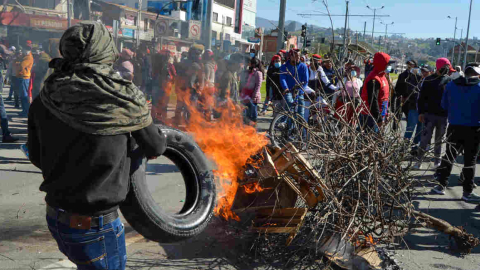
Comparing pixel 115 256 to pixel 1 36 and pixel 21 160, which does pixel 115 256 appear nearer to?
pixel 21 160

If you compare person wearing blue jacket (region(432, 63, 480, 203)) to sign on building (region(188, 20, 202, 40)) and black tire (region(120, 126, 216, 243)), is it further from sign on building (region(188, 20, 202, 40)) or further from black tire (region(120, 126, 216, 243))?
sign on building (region(188, 20, 202, 40))

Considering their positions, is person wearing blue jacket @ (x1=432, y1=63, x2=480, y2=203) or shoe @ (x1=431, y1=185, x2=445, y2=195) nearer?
person wearing blue jacket @ (x1=432, y1=63, x2=480, y2=203)

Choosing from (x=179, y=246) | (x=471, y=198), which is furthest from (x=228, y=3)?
(x=179, y=246)

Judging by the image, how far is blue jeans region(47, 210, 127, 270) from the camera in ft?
7.46

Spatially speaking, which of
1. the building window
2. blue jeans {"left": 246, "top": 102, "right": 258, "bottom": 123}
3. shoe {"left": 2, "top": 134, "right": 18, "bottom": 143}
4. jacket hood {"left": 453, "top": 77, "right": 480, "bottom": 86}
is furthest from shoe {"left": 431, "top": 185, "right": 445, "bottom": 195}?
the building window

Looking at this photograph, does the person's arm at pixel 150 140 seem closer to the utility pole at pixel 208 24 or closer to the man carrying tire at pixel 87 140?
the man carrying tire at pixel 87 140

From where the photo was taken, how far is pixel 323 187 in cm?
378

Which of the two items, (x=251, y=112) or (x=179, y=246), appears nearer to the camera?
(x=179, y=246)

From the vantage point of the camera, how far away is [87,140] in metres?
2.17

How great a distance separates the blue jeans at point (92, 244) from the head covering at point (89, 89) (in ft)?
1.83

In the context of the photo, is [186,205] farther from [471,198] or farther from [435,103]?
[435,103]

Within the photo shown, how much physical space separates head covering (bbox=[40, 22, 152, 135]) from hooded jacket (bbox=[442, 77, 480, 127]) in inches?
221

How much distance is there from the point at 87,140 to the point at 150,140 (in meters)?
0.37

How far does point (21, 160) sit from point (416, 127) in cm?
822
